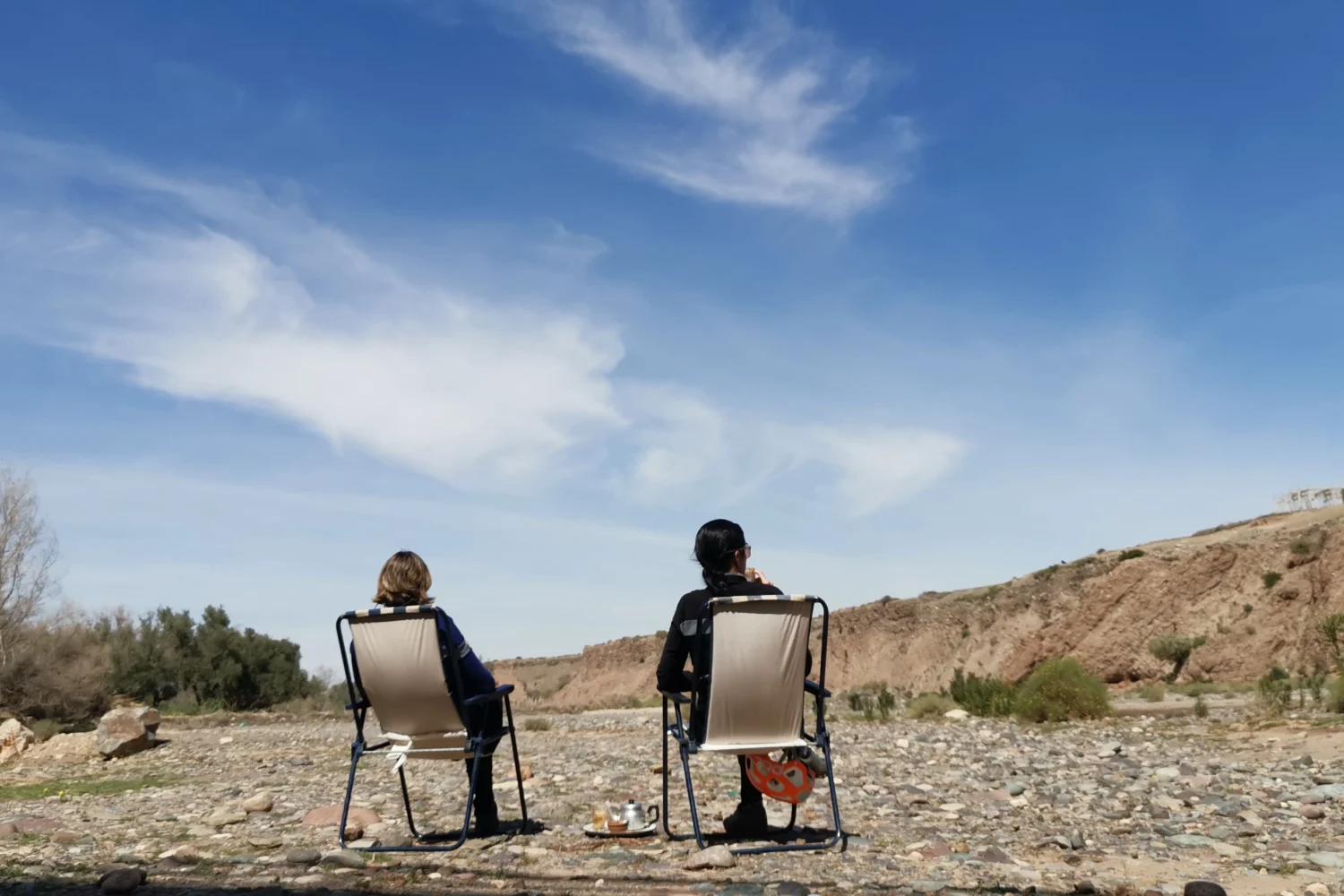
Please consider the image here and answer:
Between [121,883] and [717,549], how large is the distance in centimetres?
302

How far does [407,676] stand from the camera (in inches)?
219

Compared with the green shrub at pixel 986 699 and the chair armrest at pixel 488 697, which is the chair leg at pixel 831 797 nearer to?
the chair armrest at pixel 488 697

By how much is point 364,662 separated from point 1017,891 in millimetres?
3255

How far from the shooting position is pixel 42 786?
11.1 m

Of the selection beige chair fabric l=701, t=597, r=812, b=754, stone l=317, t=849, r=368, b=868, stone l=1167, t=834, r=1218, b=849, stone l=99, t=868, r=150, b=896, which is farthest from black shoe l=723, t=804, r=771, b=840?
stone l=99, t=868, r=150, b=896

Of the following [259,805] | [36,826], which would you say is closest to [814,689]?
[259,805]

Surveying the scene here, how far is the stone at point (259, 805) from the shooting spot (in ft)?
25.5

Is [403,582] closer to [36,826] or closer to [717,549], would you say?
[717,549]

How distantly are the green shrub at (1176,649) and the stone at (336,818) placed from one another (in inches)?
1149

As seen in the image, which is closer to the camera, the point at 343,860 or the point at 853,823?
the point at 343,860

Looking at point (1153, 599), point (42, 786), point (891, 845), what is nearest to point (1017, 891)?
point (891, 845)

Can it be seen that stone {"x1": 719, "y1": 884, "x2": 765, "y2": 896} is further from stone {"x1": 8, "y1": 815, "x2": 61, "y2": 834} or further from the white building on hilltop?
the white building on hilltop

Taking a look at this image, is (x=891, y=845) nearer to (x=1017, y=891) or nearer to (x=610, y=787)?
(x=1017, y=891)

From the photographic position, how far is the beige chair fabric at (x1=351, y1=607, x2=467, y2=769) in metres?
5.49
